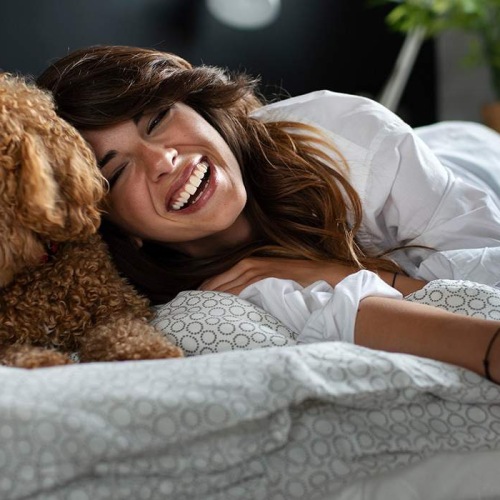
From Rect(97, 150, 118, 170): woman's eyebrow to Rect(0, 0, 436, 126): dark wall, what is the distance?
28.0 inches

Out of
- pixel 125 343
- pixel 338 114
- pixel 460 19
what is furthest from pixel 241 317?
pixel 460 19

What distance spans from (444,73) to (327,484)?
3.34m

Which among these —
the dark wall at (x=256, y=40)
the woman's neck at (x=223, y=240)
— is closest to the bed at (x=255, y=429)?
the woman's neck at (x=223, y=240)

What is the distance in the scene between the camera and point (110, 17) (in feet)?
8.24

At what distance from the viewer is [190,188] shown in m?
1.43

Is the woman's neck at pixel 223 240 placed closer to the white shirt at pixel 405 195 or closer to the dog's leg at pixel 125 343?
the white shirt at pixel 405 195

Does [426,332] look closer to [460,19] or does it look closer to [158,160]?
[158,160]

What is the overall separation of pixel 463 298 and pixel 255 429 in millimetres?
499

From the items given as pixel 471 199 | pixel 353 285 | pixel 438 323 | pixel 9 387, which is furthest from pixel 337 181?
pixel 9 387

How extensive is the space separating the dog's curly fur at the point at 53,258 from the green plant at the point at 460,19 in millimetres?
2250

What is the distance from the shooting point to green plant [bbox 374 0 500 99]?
318cm

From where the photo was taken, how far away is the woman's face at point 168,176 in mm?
1418

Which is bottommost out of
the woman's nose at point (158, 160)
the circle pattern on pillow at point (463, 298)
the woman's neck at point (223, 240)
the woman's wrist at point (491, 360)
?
the woman's neck at point (223, 240)

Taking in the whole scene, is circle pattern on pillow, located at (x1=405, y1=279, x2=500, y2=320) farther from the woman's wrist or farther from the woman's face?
the woman's face
